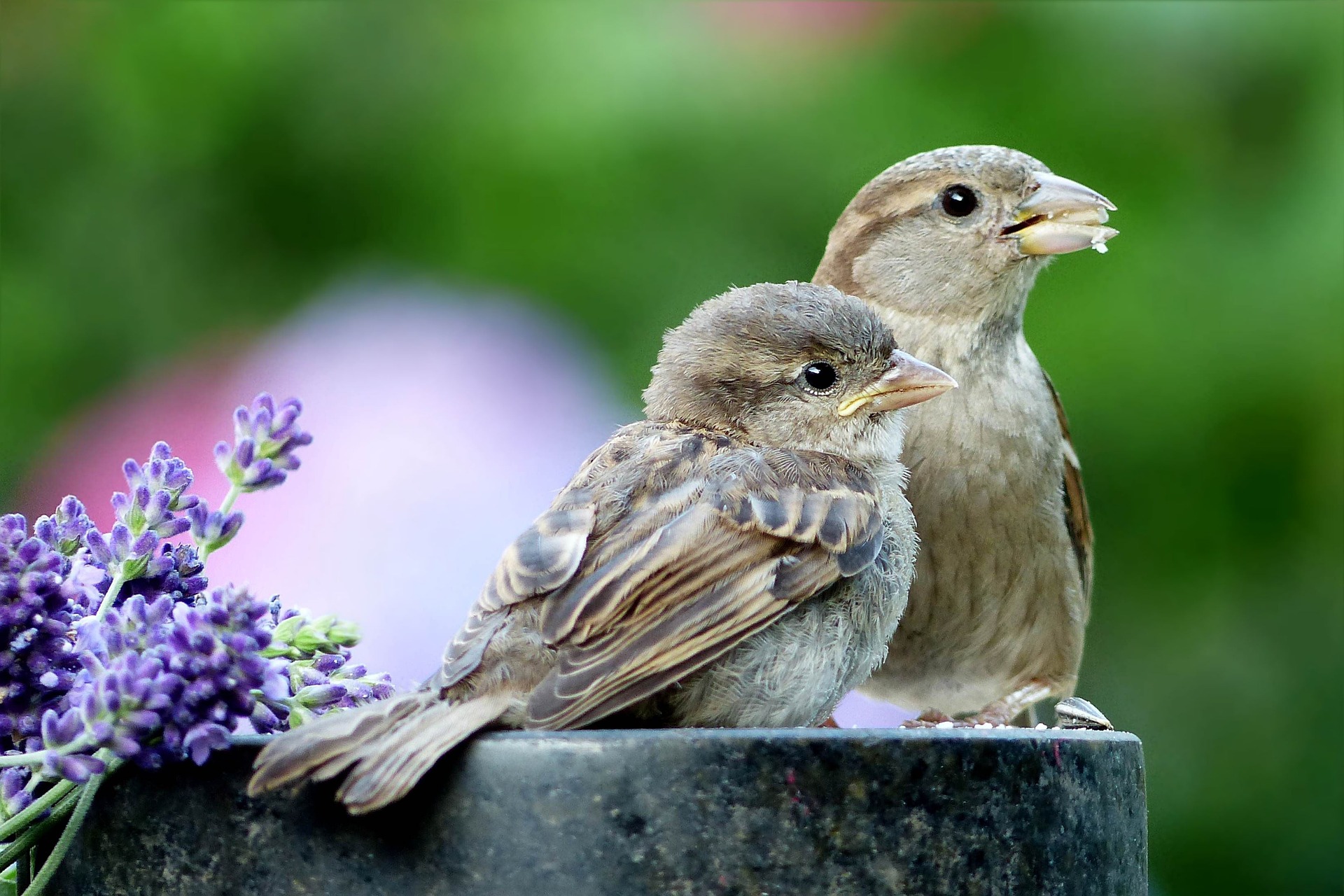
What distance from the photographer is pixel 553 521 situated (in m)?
1.45

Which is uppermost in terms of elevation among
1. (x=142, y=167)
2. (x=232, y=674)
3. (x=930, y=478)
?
(x=142, y=167)

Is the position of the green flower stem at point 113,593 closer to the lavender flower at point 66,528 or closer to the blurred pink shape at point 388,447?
the lavender flower at point 66,528

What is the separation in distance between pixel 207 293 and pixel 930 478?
156 centimetres

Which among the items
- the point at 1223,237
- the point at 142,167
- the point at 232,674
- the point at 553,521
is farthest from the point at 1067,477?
the point at 142,167

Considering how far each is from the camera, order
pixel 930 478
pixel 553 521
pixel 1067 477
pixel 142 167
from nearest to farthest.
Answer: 1. pixel 553 521
2. pixel 930 478
3. pixel 1067 477
4. pixel 142 167

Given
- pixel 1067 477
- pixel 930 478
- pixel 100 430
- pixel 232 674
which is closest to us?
pixel 232 674

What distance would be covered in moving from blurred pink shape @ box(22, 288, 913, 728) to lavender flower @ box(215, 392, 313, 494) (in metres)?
1.31

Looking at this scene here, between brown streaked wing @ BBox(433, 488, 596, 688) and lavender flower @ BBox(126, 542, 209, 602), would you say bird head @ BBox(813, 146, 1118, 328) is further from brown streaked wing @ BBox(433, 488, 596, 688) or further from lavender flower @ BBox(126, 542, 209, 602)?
lavender flower @ BBox(126, 542, 209, 602)

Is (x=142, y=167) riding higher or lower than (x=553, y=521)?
higher

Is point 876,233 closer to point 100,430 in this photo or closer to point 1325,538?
point 1325,538

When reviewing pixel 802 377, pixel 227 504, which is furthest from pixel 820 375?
pixel 227 504

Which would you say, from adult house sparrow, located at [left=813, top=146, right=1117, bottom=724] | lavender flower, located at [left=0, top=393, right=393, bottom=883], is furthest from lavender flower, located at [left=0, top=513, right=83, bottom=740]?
adult house sparrow, located at [left=813, top=146, right=1117, bottom=724]

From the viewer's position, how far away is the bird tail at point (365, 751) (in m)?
1.08

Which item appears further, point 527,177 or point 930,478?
point 527,177
